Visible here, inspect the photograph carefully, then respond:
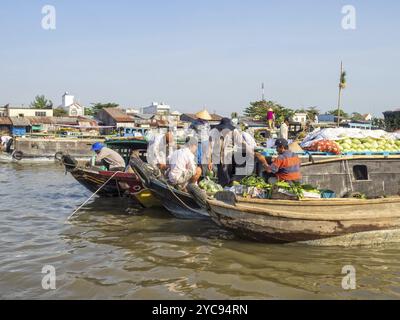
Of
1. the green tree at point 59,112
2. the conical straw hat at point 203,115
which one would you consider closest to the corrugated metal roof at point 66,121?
the green tree at point 59,112

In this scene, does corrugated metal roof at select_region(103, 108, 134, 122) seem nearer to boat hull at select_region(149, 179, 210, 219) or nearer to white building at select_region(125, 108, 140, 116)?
white building at select_region(125, 108, 140, 116)

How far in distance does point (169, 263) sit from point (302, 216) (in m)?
2.15

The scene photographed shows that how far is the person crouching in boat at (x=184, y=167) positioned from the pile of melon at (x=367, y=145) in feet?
9.56

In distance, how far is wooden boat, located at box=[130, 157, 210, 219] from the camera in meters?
8.17

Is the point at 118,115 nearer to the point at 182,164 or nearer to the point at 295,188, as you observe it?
the point at 182,164

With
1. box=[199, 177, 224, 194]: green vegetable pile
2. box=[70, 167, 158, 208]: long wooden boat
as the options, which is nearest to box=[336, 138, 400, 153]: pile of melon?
box=[199, 177, 224, 194]: green vegetable pile

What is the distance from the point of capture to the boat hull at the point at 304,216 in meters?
6.52

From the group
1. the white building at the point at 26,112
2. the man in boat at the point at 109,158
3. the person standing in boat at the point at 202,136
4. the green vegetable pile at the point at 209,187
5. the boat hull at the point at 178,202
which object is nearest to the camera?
the green vegetable pile at the point at 209,187

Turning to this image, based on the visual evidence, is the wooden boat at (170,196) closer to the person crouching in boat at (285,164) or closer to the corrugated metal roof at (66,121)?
the person crouching in boat at (285,164)

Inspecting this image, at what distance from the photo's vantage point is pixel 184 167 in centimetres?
827

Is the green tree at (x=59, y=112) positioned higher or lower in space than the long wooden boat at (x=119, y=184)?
higher

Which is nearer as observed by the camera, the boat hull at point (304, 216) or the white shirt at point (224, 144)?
the boat hull at point (304, 216)
